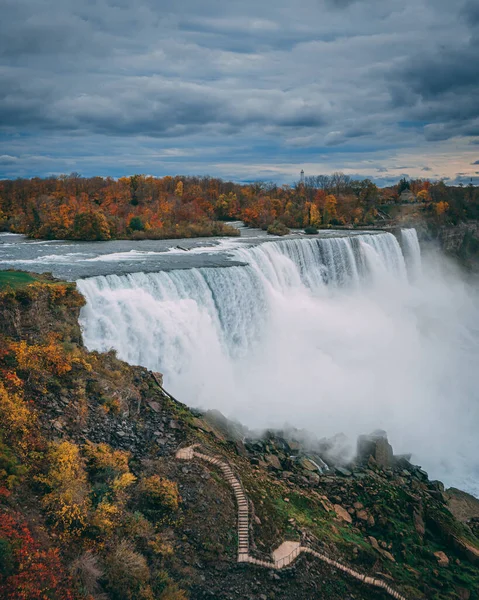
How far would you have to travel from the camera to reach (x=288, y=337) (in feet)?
81.7

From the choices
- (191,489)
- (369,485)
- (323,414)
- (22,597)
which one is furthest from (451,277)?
(22,597)

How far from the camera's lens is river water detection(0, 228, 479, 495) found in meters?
18.8

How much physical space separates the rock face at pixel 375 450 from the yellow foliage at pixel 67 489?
31.1 ft

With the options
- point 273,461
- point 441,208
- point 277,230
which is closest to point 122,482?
point 273,461

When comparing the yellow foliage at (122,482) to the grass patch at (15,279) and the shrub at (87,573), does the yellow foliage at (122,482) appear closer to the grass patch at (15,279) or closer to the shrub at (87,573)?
the shrub at (87,573)

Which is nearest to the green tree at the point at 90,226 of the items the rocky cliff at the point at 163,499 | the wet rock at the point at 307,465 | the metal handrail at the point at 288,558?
the rocky cliff at the point at 163,499

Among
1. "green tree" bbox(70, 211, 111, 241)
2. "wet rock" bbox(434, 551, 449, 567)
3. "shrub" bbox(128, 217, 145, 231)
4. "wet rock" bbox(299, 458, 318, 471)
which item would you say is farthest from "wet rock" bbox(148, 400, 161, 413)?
"shrub" bbox(128, 217, 145, 231)

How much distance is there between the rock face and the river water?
625 mm

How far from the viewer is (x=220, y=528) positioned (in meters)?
11.1

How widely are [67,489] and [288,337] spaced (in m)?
16.1

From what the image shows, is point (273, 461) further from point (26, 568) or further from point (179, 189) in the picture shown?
point (179, 189)

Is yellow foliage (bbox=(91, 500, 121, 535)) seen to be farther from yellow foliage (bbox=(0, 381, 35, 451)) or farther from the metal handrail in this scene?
the metal handrail

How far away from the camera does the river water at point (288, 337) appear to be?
18.8 metres

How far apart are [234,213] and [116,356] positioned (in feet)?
140
